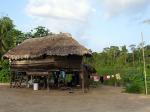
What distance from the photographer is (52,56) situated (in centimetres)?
2597

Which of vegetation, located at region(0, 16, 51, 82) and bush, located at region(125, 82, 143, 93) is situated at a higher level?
vegetation, located at region(0, 16, 51, 82)

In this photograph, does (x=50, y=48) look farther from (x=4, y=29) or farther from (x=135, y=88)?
(x=4, y=29)

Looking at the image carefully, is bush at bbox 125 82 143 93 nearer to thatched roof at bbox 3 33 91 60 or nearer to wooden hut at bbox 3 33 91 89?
wooden hut at bbox 3 33 91 89

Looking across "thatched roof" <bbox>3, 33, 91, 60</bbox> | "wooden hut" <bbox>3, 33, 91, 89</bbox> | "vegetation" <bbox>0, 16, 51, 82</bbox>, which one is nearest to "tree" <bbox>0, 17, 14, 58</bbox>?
"vegetation" <bbox>0, 16, 51, 82</bbox>

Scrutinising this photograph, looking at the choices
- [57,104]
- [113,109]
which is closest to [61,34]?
[57,104]

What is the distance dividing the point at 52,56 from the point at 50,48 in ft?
2.07

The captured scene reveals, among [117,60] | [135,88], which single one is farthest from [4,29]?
[117,60]

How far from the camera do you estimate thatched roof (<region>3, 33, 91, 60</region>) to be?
83.9 feet

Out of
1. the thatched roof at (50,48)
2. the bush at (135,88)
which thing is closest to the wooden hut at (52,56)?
the thatched roof at (50,48)

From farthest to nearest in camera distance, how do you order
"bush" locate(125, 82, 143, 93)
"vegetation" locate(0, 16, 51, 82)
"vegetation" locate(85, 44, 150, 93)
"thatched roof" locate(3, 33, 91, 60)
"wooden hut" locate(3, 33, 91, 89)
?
"vegetation" locate(85, 44, 150, 93), "vegetation" locate(0, 16, 51, 82), "wooden hut" locate(3, 33, 91, 89), "thatched roof" locate(3, 33, 91, 60), "bush" locate(125, 82, 143, 93)

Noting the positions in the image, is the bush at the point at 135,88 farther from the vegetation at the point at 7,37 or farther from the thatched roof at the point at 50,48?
the vegetation at the point at 7,37

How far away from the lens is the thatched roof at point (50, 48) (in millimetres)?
25562

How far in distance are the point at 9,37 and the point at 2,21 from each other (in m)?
2.01

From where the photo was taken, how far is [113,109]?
16.9m
